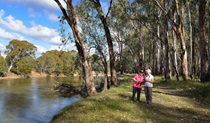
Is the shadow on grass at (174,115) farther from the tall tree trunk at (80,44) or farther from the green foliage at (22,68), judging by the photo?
the green foliage at (22,68)

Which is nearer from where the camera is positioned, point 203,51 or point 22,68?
point 203,51

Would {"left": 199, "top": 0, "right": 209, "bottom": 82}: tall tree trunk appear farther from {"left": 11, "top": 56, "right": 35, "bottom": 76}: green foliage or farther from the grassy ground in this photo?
{"left": 11, "top": 56, "right": 35, "bottom": 76}: green foliage

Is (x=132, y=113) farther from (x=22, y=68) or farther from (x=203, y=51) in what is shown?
(x=22, y=68)

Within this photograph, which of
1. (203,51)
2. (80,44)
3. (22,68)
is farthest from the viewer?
(22,68)

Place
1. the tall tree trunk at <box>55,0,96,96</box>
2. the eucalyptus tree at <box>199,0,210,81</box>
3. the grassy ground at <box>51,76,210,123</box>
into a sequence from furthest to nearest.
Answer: the eucalyptus tree at <box>199,0,210,81</box>, the tall tree trunk at <box>55,0,96,96</box>, the grassy ground at <box>51,76,210,123</box>

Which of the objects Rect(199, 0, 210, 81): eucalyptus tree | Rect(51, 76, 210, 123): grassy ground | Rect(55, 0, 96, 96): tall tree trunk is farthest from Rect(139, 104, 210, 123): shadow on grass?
Rect(199, 0, 210, 81): eucalyptus tree

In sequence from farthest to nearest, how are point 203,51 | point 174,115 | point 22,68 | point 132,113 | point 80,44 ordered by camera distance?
point 22,68
point 203,51
point 80,44
point 174,115
point 132,113

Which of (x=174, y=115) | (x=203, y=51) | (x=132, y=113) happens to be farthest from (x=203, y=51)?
(x=132, y=113)

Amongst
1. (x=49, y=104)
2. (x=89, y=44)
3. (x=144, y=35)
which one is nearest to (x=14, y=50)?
(x=144, y=35)

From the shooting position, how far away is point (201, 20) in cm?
2400

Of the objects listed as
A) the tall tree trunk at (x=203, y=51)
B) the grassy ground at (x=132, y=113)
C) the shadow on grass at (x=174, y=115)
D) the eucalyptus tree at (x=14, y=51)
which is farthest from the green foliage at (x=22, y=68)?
the shadow on grass at (x=174, y=115)

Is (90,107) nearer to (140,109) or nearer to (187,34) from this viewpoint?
(140,109)

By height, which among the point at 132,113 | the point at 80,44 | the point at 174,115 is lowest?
the point at 174,115

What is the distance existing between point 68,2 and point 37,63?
107 m
